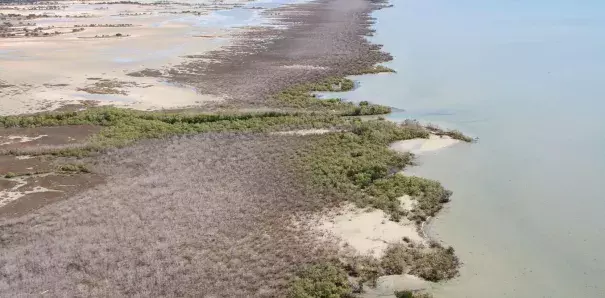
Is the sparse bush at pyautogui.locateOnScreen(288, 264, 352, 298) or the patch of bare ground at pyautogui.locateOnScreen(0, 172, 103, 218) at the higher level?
the patch of bare ground at pyautogui.locateOnScreen(0, 172, 103, 218)

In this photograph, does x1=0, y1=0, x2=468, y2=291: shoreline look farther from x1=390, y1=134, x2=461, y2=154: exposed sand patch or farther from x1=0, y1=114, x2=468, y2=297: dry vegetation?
x1=0, y1=114, x2=468, y2=297: dry vegetation

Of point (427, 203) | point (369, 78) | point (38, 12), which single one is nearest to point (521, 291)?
point (427, 203)

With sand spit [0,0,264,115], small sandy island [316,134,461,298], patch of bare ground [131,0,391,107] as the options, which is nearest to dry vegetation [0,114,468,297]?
small sandy island [316,134,461,298]

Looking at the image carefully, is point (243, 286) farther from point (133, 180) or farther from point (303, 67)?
point (303, 67)

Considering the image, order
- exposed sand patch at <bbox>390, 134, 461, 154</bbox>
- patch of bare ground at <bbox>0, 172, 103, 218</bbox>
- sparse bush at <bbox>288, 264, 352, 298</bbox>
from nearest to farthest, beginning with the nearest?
1. sparse bush at <bbox>288, 264, 352, 298</bbox>
2. patch of bare ground at <bbox>0, 172, 103, 218</bbox>
3. exposed sand patch at <bbox>390, 134, 461, 154</bbox>

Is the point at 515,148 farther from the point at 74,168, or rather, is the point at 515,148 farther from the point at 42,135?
the point at 42,135

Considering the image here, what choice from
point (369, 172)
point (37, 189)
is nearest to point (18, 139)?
point (37, 189)
